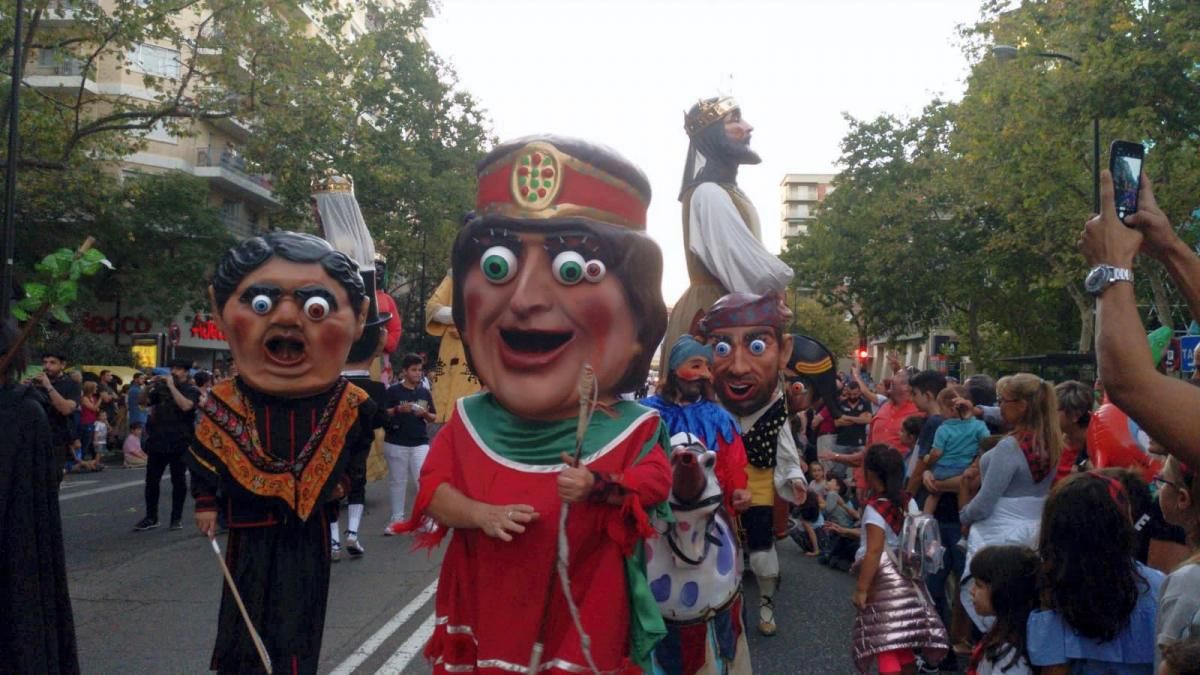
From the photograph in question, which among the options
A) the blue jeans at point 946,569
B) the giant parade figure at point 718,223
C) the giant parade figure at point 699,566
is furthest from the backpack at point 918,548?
the giant parade figure at point 718,223

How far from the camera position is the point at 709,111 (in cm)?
654

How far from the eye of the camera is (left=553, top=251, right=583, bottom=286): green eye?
11.9ft

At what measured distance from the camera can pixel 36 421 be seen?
14.8ft

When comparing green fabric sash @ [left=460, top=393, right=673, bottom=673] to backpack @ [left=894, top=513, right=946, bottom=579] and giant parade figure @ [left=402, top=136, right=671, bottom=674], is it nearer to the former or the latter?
giant parade figure @ [left=402, top=136, right=671, bottom=674]

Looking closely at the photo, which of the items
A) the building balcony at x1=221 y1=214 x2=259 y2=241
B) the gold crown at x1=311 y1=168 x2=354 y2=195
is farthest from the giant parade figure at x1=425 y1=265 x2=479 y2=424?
the building balcony at x1=221 y1=214 x2=259 y2=241

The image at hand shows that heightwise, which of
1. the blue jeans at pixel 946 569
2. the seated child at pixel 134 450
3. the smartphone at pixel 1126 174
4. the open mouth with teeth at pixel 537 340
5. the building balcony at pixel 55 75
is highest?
the building balcony at pixel 55 75

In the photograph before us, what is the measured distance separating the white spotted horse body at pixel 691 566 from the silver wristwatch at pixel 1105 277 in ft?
6.05

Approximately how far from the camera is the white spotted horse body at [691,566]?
162 inches

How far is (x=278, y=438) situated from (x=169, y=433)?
5.78 meters

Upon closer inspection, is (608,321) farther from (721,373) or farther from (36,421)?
(36,421)

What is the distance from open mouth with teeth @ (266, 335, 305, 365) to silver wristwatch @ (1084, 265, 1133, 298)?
11.1 ft

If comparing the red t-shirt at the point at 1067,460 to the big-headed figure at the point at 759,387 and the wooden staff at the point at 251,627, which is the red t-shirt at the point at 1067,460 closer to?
the big-headed figure at the point at 759,387

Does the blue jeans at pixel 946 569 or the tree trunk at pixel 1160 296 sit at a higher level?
the tree trunk at pixel 1160 296

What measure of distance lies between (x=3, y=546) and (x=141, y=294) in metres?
26.3
